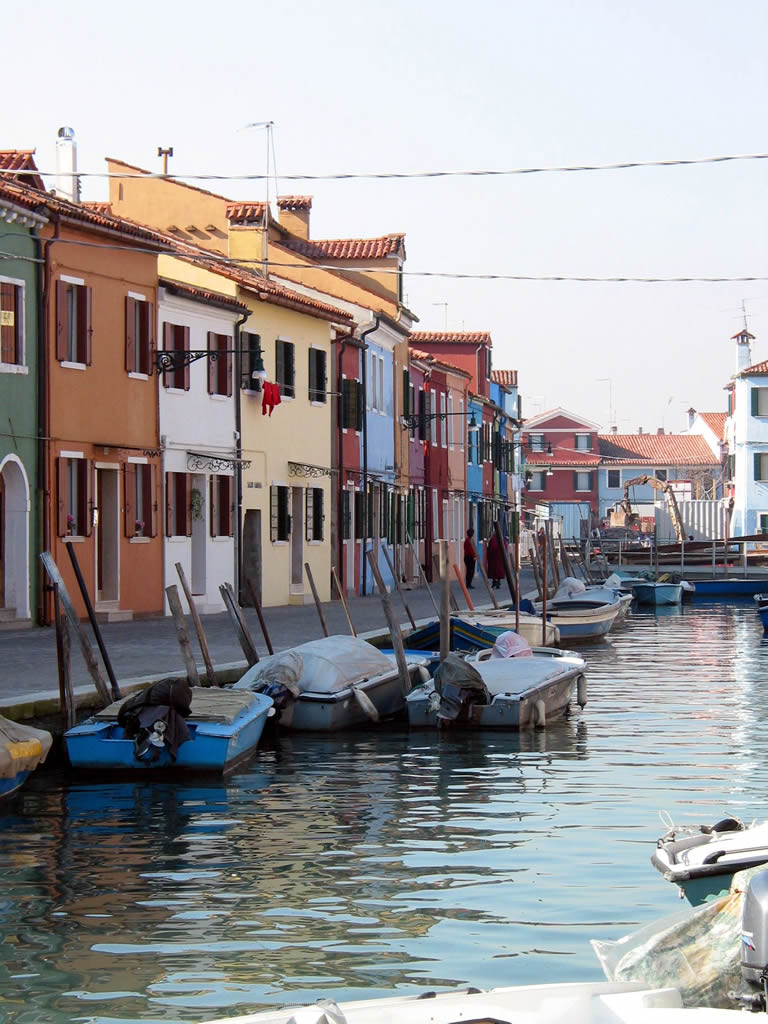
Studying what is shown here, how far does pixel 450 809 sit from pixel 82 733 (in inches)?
142

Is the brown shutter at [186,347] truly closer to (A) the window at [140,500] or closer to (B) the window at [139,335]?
(B) the window at [139,335]

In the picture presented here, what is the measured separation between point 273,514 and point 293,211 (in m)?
13.3

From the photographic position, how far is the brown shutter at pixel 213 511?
31625 mm

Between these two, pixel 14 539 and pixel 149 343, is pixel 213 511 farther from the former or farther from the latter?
pixel 14 539

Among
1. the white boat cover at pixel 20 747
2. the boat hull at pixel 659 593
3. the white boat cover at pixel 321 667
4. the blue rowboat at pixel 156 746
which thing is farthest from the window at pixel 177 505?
the boat hull at pixel 659 593

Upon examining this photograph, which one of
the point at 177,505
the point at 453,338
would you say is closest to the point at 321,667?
the point at 177,505

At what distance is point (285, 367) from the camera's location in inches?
1404

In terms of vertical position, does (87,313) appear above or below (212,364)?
above

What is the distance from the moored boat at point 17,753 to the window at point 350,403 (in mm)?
25910

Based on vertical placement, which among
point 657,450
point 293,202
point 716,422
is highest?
point 293,202

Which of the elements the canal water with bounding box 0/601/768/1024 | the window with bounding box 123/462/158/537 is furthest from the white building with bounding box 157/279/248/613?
the canal water with bounding box 0/601/768/1024

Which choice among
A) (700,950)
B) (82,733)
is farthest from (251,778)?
(700,950)

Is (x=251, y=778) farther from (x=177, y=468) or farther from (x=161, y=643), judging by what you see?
(x=177, y=468)

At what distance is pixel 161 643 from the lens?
2297 cm
